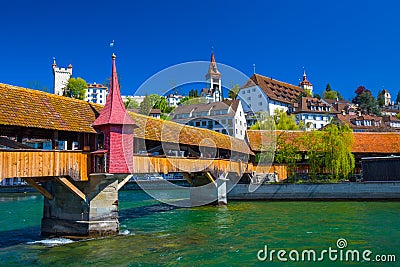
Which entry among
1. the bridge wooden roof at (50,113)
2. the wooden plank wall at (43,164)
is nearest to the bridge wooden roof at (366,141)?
the bridge wooden roof at (50,113)

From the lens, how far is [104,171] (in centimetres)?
1616

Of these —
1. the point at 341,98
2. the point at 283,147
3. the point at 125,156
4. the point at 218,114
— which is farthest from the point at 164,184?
the point at 341,98

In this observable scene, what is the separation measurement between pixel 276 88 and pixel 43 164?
7457cm

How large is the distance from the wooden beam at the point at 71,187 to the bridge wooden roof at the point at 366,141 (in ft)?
87.6

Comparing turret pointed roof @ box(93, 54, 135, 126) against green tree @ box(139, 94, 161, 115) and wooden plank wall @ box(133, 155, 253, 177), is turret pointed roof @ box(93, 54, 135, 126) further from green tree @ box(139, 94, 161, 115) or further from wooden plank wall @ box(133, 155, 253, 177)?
green tree @ box(139, 94, 161, 115)

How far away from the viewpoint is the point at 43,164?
1420 centimetres

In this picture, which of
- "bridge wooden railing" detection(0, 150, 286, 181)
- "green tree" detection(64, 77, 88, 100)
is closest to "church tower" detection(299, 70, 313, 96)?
"green tree" detection(64, 77, 88, 100)

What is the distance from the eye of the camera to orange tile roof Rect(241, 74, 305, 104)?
78.9 metres

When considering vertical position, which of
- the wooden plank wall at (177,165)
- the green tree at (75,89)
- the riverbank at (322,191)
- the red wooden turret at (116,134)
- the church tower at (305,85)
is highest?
the church tower at (305,85)

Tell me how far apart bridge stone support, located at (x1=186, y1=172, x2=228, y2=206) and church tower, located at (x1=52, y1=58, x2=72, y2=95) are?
254 ft

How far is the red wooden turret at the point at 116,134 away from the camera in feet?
53.2

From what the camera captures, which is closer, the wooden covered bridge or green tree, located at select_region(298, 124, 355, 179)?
the wooden covered bridge

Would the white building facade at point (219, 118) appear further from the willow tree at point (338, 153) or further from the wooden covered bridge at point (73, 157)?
the wooden covered bridge at point (73, 157)

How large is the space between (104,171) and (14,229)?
750cm
